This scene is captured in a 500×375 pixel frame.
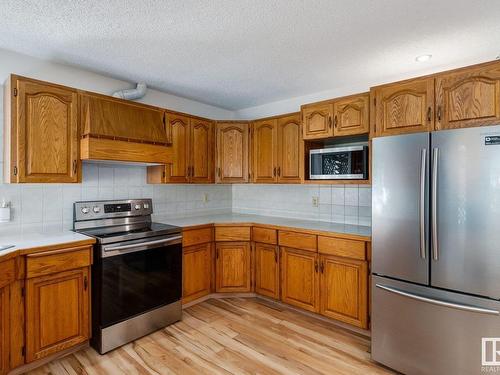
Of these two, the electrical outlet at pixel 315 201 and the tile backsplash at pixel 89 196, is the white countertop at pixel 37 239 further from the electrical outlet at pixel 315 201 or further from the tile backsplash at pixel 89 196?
the electrical outlet at pixel 315 201

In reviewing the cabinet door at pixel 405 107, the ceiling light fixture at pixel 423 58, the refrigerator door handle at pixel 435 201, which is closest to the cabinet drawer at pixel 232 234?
the cabinet door at pixel 405 107

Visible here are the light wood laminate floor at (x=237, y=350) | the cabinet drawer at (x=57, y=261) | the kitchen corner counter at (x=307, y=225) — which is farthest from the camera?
the kitchen corner counter at (x=307, y=225)

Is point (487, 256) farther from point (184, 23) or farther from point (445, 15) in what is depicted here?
point (184, 23)

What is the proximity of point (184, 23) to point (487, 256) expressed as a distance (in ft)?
7.95

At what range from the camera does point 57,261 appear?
6.83ft

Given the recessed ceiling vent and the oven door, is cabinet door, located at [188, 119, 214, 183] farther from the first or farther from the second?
the oven door

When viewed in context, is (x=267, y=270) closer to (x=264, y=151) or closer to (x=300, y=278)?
(x=300, y=278)

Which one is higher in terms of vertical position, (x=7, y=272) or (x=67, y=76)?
(x=67, y=76)

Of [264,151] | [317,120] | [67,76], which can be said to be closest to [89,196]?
[67,76]

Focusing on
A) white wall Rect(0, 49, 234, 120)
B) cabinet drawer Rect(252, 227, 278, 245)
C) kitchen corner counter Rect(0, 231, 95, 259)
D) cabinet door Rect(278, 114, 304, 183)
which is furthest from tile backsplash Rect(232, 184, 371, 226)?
kitchen corner counter Rect(0, 231, 95, 259)

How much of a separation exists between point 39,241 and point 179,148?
62.2 inches

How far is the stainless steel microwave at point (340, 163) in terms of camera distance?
2.64 m

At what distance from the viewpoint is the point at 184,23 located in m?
1.94

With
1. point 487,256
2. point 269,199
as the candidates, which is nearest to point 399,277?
point 487,256
